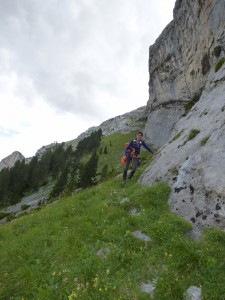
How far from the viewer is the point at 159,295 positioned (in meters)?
6.15

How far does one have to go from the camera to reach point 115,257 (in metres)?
7.96

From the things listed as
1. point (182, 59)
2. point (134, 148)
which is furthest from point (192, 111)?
point (182, 59)

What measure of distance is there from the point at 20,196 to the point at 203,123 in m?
71.7

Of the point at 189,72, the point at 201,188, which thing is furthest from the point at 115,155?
the point at 201,188

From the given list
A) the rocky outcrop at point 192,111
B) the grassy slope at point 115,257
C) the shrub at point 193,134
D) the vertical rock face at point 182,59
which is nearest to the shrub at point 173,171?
the rocky outcrop at point 192,111

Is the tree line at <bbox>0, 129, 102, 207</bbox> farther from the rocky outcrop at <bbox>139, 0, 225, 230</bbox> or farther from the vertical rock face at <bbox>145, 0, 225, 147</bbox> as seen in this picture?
the rocky outcrop at <bbox>139, 0, 225, 230</bbox>

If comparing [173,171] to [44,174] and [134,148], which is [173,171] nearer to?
[134,148]

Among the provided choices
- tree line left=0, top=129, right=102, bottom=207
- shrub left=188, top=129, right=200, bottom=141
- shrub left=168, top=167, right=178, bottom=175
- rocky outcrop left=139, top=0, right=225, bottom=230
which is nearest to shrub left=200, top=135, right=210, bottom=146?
rocky outcrop left=139, top=0, right=225, bottom=230

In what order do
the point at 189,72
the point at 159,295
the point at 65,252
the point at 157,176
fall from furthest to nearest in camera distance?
the point at 189,72 → the point at 157,176 → the point at 65,252 → the point at 159,295

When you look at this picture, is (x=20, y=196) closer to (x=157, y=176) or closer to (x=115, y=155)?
(x=115, y=155)

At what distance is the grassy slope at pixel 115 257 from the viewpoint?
6.58 metres

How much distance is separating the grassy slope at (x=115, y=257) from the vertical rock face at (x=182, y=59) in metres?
26.0

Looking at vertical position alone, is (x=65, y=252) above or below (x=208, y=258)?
above

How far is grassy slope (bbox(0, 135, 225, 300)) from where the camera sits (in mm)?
6582
